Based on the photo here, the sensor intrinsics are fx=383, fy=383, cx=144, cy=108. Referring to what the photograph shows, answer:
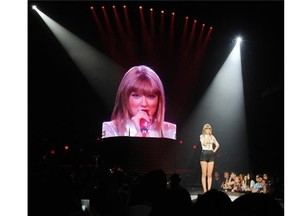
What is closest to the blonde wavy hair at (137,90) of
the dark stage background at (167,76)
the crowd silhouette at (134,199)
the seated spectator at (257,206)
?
the dark stage background at (167,76)

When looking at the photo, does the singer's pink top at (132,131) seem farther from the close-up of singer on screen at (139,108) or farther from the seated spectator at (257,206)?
the seated spectator at (257,206)

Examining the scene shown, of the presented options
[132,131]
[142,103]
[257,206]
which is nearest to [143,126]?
[132,131]

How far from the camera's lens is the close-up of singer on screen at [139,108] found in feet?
33.8

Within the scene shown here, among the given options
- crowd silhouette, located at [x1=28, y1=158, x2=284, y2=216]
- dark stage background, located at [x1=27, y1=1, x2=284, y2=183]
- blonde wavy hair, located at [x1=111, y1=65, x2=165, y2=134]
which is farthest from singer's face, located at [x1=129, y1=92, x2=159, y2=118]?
crowd silhouette, located at [x1=28, y1=158, x2=284, y2=216]

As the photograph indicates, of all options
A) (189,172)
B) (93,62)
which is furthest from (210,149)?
(93,62)

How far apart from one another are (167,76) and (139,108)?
2173mm

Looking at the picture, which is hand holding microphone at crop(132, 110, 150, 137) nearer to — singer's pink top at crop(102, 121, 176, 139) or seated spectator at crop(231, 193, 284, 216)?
singer's pink top at crop(102, 121, 176, 139)

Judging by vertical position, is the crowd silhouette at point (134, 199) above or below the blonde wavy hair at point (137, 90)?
below

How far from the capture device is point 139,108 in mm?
10312

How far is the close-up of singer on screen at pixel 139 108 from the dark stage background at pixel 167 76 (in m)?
1.31

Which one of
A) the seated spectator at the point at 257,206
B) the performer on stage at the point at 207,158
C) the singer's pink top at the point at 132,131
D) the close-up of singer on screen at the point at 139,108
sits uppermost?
the close-up of singer on screen at the point at 139,108

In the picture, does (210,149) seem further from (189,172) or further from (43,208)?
(43,208)

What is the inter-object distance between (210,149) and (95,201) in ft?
19.6

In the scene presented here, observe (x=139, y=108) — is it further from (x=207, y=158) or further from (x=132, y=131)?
(x=207, y=158)
